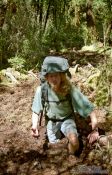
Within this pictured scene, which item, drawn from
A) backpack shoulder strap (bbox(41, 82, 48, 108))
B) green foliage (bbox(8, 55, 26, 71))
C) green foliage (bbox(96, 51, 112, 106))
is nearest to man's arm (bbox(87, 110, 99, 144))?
backpack shoulder strap (bbox(41, 82, 48, 108))

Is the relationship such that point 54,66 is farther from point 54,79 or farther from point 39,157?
point 39,157

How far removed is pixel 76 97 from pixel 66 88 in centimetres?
16

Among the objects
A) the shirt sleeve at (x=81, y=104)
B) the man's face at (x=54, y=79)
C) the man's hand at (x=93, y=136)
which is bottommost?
the man's hand at (x=93, y=136)

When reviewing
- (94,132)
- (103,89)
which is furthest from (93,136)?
(103,89)

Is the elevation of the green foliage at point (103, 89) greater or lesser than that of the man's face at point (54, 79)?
lesser

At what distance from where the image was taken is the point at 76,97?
4566mm

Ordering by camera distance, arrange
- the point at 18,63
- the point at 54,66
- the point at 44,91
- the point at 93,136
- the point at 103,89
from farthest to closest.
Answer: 1. the point at 18,63
2. the point at 103,89
3. the point at 44,91
4. the point at 93,136
5. the point at 54,66

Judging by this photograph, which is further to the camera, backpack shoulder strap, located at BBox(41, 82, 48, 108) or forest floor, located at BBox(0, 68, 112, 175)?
backpack shoulder strap, located at BBox(41, 82, 48, 108)

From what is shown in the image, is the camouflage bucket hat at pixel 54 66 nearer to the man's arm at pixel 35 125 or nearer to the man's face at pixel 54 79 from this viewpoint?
the man's face at pixel 54 79

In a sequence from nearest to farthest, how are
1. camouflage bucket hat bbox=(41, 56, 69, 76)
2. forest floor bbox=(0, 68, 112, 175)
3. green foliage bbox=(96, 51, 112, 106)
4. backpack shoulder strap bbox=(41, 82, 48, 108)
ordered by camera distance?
forest floor bbox=(0, 68, 112, 175) < camouflage bucket hat bbox=(41, 56, 69, 76) < backpack shoulder strap bbox=(41, 82, 48, 108) < green foliage bbox=(96, 51, 112, 106)

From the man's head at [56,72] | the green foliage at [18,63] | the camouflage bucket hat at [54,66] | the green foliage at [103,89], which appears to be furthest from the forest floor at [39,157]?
the green foliage at [18,63]

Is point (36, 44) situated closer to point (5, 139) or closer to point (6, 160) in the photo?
point (5, 139)

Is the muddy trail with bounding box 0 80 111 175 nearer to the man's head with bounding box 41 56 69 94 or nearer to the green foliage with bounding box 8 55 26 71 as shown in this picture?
the man's head with bounding box 41 56 69 94

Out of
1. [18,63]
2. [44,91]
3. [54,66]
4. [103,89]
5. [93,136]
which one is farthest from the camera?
[18,63]
